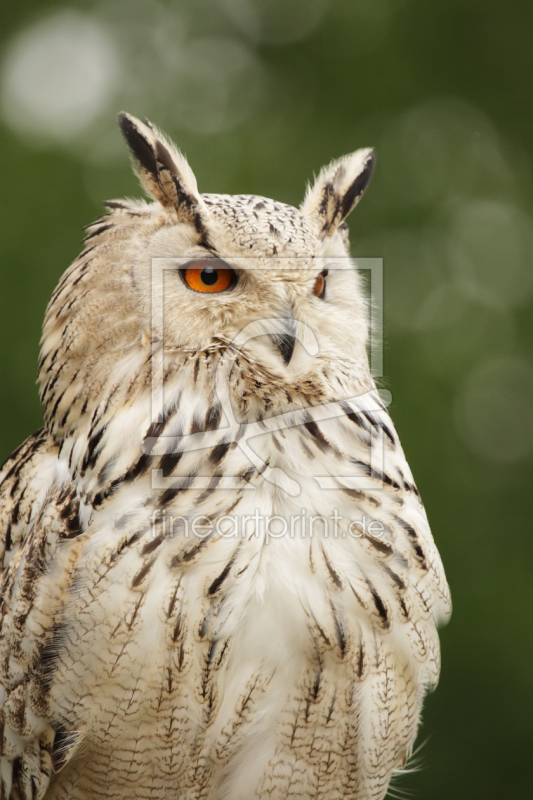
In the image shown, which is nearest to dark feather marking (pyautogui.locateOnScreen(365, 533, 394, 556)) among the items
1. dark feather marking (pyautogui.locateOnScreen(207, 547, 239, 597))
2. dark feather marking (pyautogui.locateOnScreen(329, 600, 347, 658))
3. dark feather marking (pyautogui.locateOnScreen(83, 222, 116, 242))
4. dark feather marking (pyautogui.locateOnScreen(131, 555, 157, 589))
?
dark feather marking (pyautogui.locateOnScreen(329, 600, 347, 658))

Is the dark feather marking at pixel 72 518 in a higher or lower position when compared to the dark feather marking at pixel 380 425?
lower

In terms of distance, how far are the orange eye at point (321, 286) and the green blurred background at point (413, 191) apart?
1.97 m

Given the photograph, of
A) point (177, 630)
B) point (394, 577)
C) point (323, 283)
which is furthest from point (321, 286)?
point (177, 630)

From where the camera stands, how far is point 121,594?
1.15 m

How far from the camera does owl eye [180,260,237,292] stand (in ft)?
3.99

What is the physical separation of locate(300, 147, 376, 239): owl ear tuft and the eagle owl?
0.53 ft

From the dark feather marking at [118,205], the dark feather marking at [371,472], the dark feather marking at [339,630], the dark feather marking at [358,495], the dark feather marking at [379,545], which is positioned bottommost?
the dark feather marking at [339,630]

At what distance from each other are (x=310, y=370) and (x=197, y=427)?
21 cm

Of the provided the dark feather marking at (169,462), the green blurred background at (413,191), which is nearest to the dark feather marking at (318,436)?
the dark feather marking at (169,462)

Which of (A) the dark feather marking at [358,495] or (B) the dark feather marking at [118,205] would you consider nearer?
(A) the dark feather marking at [358,495]

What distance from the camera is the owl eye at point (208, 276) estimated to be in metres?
1.22

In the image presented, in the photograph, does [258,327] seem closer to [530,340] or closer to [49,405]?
[49,405]

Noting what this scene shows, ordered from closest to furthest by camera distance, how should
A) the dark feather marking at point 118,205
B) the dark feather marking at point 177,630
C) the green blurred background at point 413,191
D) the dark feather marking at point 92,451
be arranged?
1. the dark feather marking at point 177,630
2. the dark feather marking at point 92,451
3. the dark feather marking at point 118,205
4. the green blurred background at point 413,191

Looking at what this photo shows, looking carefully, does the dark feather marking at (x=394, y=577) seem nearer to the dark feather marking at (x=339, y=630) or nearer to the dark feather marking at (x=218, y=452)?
the dark feather marking at (x=339, y=630)
